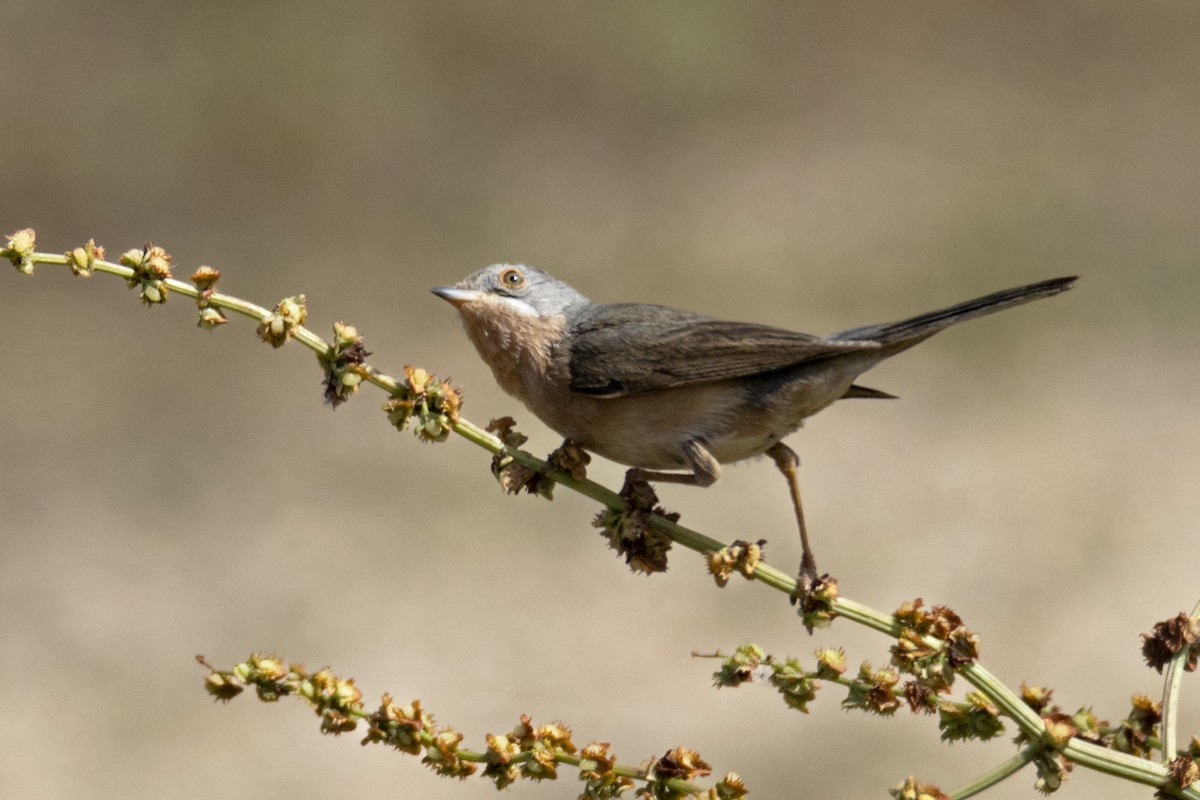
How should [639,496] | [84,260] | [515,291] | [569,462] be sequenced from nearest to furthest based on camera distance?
1. [84,260]
2. [639,496]
3. [569,462]
4. [515,291]

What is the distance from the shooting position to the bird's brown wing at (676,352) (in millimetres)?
4652

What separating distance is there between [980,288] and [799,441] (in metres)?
2.41

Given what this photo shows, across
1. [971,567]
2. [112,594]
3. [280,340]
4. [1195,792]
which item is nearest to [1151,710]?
[1195,792]

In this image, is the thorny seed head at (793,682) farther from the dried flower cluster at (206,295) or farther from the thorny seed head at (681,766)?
the dried flower cluster at (206,295)

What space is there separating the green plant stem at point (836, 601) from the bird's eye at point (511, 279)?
5.91 feet

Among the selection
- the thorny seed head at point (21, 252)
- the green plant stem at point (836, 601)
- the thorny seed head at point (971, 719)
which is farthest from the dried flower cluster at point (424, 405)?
the thorny seed head at point (971, 719)

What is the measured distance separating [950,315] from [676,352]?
1.16 meters

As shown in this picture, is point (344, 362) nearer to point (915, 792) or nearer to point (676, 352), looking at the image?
point (915, 792)

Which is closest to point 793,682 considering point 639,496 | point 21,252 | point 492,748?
point 492,748

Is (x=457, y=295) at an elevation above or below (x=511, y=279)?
below

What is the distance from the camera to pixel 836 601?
2914mm

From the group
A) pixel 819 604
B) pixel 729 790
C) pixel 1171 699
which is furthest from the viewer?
pixel 819 604

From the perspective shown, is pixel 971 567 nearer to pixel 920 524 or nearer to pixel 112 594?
pixel 920 524

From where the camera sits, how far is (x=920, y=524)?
34.9 feet
